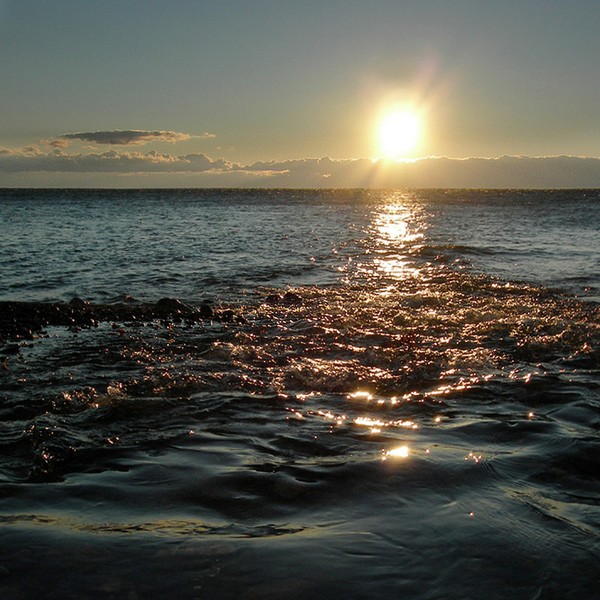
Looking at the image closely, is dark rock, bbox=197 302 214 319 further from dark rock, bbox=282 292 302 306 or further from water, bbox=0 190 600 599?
dark rock, bbox=282 292 302 306

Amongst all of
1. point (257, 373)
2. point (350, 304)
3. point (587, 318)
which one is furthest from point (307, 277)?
point (257, 373)

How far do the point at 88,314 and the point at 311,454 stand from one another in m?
8.11

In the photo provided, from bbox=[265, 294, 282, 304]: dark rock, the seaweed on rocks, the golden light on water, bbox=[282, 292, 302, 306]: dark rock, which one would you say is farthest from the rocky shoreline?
the golden light on water

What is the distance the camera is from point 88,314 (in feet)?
39.7

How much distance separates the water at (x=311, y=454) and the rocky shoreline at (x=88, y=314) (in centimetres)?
58

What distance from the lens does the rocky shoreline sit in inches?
443

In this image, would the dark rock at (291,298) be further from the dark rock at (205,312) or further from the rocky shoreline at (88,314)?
the dark rock at (205,312)

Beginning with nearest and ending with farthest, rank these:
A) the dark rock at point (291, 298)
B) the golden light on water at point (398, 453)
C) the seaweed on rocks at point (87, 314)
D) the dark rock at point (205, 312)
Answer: the golden light on water at point (398, 453)
the seaweed on rocks at point (87, 314)
the dark rock at point (205, 312)
the dark rock at point (291, 298)

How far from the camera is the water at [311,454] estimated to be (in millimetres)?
3504

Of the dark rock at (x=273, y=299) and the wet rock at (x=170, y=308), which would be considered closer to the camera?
the wet rock at (x=170, y=308)

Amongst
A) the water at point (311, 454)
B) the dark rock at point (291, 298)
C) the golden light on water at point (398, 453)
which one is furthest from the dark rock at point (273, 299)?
the golden light on water at point (398, 453)

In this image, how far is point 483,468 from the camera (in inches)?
197

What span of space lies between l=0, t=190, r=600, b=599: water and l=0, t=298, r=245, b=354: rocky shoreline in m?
0.58

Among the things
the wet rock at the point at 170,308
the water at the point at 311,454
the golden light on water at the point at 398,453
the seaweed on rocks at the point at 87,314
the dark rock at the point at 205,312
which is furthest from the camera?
the wet rock at the point at 170,308
